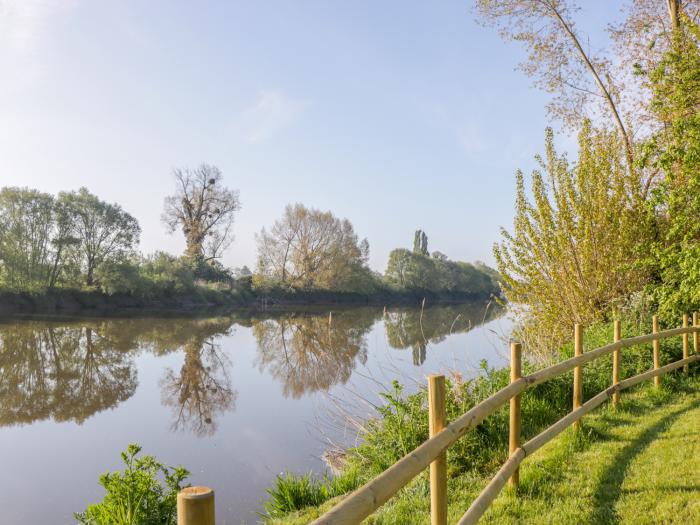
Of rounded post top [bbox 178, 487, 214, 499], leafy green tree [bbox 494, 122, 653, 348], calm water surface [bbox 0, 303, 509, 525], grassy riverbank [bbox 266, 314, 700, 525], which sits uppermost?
leafy green tree [bbox 494, 122, 653, 348]

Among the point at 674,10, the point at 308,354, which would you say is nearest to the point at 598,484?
the point at 674,10

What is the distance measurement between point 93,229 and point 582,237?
36.4 meters

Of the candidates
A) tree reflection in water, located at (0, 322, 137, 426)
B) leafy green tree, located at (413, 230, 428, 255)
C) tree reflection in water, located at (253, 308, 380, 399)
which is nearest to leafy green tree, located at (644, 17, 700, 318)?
tree reflection in water, located at (253, 308, 380, 399)

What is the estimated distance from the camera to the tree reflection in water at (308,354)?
13273 millimetres

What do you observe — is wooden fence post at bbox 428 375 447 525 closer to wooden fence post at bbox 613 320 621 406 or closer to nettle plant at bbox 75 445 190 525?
nettle plant at bbox 75 445 190 525

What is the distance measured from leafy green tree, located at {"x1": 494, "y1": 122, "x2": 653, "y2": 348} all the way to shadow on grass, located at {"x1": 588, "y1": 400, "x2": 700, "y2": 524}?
543 centimetres

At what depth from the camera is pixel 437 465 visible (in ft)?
10.0

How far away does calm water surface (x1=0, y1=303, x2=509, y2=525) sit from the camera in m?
6.87

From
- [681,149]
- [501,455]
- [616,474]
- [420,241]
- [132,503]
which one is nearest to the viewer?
[132,503]

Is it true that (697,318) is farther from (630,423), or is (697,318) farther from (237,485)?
(237,485)

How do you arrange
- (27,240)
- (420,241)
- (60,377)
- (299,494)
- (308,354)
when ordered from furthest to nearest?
(420,241) → (27,240) → (308,354) → (60,377) → (299,494)

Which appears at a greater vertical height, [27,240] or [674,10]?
[674,10]

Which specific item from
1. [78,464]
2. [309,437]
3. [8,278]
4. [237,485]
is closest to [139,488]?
[237,485]

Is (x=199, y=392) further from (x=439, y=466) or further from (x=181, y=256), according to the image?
(x=181, y=256)
